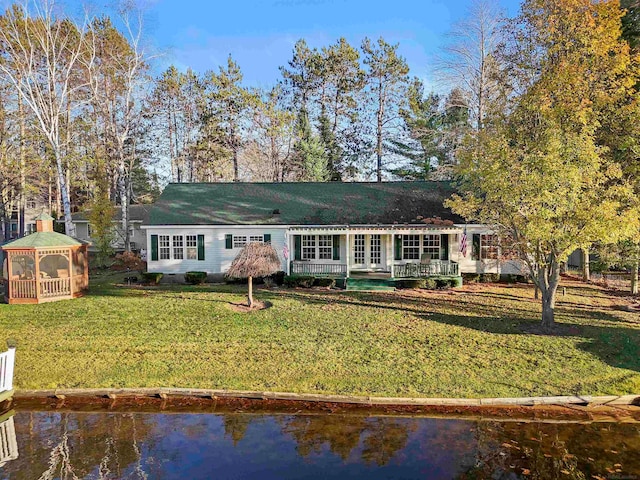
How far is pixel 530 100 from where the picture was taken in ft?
43.4

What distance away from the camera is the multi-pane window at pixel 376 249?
21672mm

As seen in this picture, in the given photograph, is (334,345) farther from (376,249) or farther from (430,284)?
(376,249)

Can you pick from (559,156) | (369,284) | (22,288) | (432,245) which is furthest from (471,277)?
(22,288)

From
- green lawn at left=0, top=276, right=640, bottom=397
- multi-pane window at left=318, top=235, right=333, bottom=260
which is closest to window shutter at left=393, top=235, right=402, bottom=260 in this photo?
multi-pane window at left=318, top=235, right=333, bottom=260

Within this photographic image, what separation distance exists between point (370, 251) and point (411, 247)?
1996 mm

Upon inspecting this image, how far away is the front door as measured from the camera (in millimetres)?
21641

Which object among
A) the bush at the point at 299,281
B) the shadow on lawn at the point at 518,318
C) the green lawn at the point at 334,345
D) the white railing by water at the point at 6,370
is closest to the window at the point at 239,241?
the bush at the point at 299,281

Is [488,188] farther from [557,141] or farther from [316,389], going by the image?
[316,389]

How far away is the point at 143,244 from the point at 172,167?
7164 mm

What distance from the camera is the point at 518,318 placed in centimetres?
1434

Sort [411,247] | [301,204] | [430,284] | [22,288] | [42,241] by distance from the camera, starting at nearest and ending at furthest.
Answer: [22,288] < [42,241] < [430,284] < [411,247] < [301,204]

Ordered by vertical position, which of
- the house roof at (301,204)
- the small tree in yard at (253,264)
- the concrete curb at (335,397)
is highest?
the house roof at (301,204)

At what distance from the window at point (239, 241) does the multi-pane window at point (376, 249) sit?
247 inches

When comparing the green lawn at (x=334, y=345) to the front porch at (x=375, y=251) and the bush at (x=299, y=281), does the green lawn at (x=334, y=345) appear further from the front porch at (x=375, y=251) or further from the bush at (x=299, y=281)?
the front porch at (x=375, y=251)
